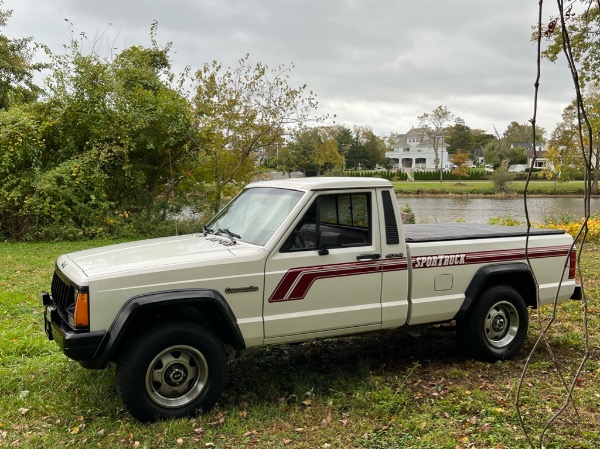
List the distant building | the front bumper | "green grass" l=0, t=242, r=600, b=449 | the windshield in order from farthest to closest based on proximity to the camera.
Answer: the windshield
"green grass" l=0, t=242, r=600, b=449
the front bumper
the distant building

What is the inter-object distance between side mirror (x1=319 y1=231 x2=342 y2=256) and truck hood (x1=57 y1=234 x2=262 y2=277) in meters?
0.54

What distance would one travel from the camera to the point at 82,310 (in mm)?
4082

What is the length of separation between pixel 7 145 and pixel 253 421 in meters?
13.7

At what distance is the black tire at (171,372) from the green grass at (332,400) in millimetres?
149

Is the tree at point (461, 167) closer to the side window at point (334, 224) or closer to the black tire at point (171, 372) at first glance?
the side window at point (334, 224)

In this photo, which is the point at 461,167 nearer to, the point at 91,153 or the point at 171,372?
the point at 91,153

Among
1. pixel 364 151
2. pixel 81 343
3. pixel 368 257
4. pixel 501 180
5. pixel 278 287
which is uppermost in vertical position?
pixel 364 151

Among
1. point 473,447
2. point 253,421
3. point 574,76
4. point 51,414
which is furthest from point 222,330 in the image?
point 574,76

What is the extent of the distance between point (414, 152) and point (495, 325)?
10403cm

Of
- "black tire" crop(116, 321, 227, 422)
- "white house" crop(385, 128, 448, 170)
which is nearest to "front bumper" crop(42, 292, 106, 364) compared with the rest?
"black tire" crop(116, 321, 227, 422)

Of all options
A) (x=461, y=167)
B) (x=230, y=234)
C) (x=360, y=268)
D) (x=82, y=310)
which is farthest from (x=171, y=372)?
(x=461, y=167)

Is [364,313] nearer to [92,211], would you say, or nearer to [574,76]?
[574,76]

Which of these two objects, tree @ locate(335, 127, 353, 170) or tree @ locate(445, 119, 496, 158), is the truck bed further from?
tree @ locate(445, 119, 496, 158)

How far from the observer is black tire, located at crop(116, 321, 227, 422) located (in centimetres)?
421
